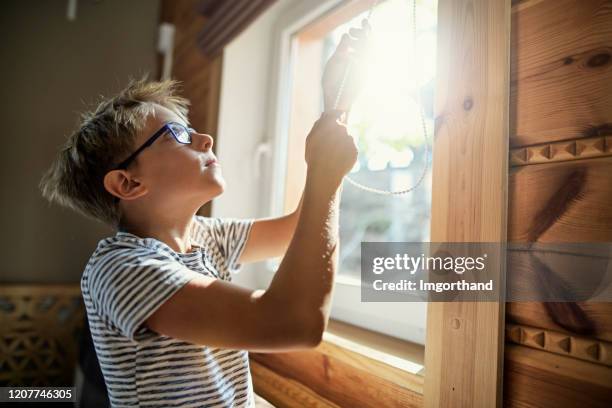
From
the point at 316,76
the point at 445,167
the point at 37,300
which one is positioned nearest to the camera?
the point at 445,167

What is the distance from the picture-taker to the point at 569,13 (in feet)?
1.76

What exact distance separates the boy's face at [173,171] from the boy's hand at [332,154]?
25 cm

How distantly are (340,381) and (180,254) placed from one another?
0.46 m

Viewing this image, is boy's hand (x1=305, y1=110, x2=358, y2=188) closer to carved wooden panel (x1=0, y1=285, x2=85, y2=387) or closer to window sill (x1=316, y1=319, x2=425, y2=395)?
window sill (x1=316, y1=319, x2=425, y2=395)

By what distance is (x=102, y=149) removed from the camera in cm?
78

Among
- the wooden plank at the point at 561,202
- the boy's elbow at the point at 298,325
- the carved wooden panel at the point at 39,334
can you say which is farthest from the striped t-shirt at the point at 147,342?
the carved wooden panel at the point at 39,334

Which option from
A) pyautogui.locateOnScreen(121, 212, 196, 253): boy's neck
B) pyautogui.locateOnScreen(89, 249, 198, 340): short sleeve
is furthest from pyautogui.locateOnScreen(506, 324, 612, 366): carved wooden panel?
pyautogui.locateOnScreen(121, 212, 196, 253): boy's neck

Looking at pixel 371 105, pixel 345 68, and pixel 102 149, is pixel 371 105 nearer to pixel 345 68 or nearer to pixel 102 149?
pixel 345 68

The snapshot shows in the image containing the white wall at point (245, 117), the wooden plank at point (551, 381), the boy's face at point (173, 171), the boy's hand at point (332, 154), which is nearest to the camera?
the wooden plank at point (551, 381)

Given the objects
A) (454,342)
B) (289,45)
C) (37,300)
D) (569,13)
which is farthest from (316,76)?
(37,300)

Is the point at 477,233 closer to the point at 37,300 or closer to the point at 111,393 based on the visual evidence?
the point at 111,393

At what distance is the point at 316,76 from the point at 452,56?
0.86 m

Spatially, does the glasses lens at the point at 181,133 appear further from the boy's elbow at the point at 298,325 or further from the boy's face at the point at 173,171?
the boy's elbow at the point at 298,325

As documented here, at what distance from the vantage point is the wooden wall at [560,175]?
494 millimetres
